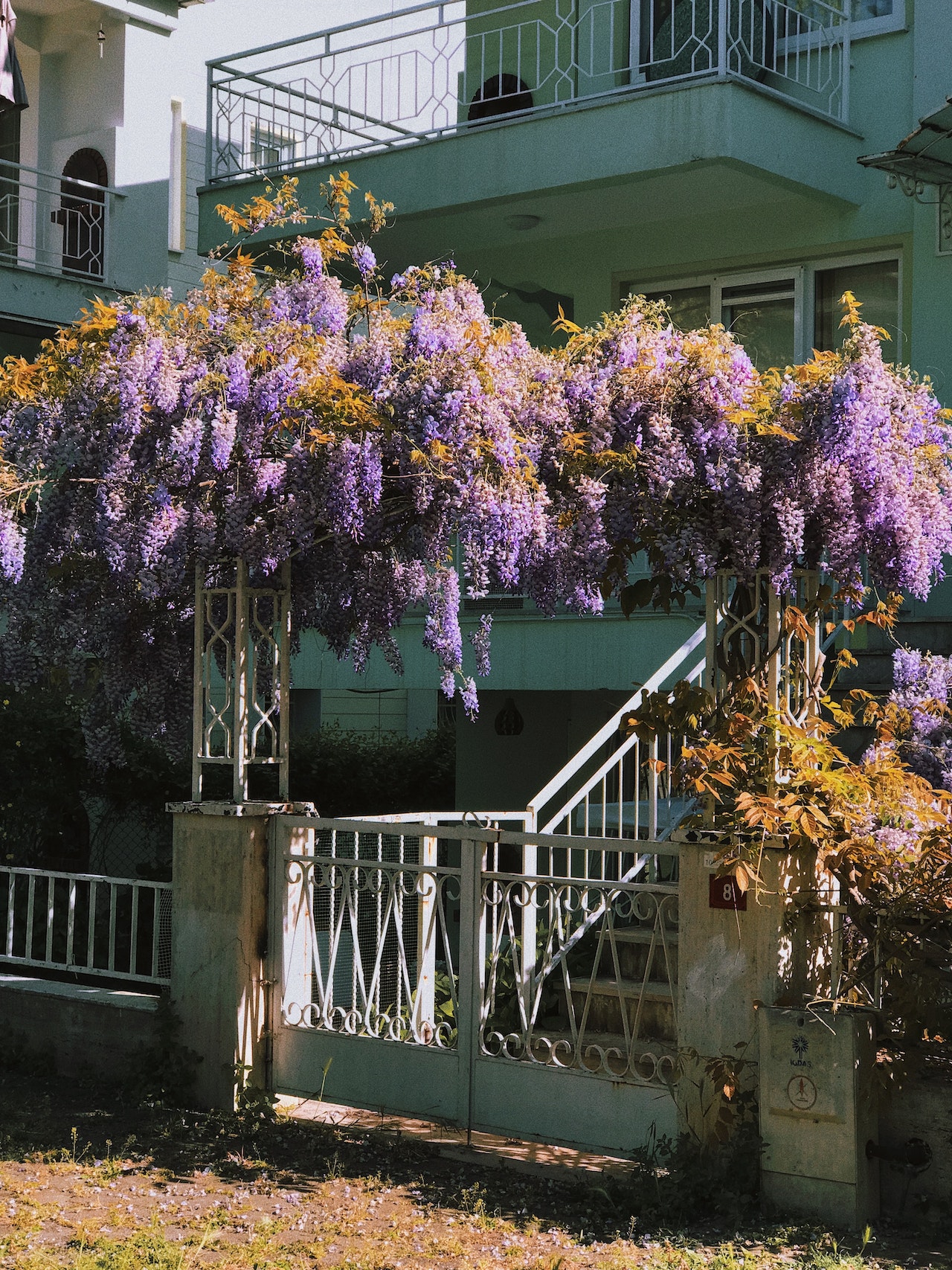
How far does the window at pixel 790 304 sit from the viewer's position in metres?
11.2

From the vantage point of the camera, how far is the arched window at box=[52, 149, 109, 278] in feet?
52.0

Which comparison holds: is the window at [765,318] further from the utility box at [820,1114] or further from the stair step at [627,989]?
the utility box at [820,1114]

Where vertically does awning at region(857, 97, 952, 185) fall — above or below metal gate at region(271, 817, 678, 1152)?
above

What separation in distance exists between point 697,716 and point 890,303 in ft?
19.8

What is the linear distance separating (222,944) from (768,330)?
6815mm

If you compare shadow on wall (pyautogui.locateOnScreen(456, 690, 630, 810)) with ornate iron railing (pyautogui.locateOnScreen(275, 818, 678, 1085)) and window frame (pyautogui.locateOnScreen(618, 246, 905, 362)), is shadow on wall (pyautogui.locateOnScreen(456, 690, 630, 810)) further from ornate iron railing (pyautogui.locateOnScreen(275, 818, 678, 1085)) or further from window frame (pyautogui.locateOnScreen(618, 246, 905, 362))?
ornate iron railing (pyautogui.locateOnScreen(275, 818, 678, 1085))

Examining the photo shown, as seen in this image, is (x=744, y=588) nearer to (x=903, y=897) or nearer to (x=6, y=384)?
(x=903, y=897)

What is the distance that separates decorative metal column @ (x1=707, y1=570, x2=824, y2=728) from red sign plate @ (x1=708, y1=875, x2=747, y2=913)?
30.1 inches

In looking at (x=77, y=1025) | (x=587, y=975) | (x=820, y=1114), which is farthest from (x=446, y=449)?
(x=77, y=1025)

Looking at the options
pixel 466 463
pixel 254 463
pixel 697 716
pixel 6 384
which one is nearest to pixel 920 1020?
pixel 697 716

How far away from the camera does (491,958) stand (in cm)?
735

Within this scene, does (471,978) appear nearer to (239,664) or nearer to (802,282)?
(239,664)

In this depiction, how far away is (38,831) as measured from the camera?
1090cm

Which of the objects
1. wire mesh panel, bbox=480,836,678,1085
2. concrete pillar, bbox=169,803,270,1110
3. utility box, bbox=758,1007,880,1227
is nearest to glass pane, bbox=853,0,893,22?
wire mesh panel, bbox=480,836,678,1085
